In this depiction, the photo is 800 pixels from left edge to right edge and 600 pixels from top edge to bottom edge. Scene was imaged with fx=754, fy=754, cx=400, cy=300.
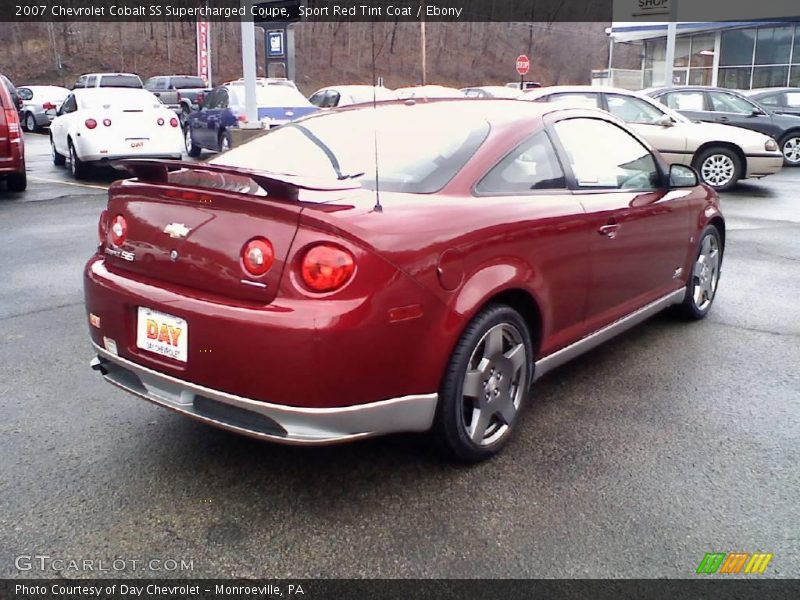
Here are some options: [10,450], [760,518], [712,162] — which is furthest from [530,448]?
[712,162]

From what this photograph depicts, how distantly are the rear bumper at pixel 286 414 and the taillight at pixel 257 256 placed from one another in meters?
0.46

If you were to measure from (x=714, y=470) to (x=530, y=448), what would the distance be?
0.76 m

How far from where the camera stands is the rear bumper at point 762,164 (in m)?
11.7

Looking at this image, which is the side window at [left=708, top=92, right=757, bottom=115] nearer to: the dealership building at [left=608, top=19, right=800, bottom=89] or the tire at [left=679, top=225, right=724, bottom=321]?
the tire at [left=679, top=225, right=724, bottom=321]

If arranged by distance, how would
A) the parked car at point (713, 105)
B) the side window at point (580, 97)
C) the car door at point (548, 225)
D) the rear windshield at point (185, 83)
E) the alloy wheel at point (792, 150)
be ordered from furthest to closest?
the rear windshield at point (185, 83) → the alloy wheel at point (792, 150) → the parked car at point (713, 105) → the side window at point (580, 97) → the car door at point (548, 225)

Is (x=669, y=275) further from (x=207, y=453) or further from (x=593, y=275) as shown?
(x=207, y=453)

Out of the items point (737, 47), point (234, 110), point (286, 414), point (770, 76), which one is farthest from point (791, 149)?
point (737, 47)

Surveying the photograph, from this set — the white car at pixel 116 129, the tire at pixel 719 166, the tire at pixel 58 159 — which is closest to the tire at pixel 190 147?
the tire at pixel 58 159

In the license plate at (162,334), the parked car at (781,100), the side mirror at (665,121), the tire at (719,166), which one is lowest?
the license plate at (162,334)

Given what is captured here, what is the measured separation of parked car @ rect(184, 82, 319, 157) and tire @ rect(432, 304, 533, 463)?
11898 millimetres

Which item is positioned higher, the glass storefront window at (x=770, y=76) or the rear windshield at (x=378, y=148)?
the glass storefront window at (x=770, y=76)

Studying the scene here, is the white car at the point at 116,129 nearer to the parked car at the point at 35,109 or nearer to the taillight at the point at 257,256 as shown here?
the taillight at the point at 257,256

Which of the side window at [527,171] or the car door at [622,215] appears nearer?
the side window at [527,171]

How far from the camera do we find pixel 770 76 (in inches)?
1137
